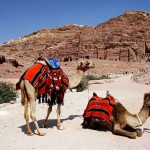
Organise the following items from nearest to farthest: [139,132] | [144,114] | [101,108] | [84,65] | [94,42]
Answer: [144,114] < [139,132] < [101,108] < [84,65] < [94,42]

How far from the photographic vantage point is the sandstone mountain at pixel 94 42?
89625mm

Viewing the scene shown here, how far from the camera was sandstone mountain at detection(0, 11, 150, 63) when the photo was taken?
294ft

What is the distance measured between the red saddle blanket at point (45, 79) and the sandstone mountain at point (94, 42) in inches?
2890

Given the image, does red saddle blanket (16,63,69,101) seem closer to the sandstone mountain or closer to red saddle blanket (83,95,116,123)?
red saddle blanket (83,95,116,123)

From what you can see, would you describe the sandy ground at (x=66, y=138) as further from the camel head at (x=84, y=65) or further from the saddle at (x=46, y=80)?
the camel head at (x=84, y=65)

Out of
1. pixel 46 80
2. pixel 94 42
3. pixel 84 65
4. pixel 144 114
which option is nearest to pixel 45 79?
pixel 46 80

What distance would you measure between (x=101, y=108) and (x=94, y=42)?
9594 centimetres

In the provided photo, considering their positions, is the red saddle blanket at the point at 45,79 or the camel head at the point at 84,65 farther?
the camel head at the point at 84,65

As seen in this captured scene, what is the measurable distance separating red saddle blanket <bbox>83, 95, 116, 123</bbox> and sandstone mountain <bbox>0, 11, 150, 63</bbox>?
73398mm

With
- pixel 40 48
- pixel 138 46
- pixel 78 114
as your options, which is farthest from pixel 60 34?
pixel 78 114

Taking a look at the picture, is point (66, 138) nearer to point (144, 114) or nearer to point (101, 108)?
point (101, 108)

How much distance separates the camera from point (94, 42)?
104 meters

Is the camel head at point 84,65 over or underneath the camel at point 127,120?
over

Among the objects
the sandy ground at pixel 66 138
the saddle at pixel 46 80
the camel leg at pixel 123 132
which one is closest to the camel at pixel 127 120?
the camel leg at pixel 123 132
